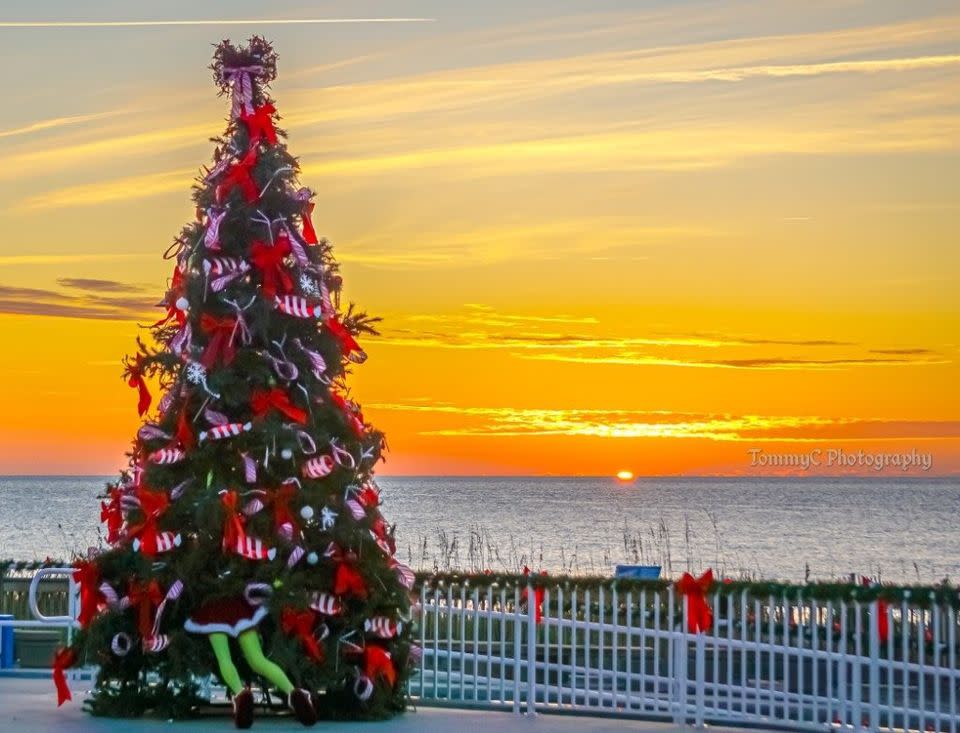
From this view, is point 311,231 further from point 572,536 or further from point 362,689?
point 572,536

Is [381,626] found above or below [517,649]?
above

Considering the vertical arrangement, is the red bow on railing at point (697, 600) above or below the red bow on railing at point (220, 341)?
below

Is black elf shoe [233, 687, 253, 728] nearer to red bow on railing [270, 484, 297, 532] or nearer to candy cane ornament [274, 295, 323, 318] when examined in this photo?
red bow on railing [270, 484, 297, 532]

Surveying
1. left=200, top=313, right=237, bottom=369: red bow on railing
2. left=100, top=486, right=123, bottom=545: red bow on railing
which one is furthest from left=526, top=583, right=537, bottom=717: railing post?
left=100, top=486, right=123, bottom=545: red bow on railing

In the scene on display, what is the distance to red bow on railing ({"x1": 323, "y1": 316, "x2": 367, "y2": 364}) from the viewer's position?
44.4 ft

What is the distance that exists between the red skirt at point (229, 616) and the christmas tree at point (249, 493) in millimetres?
16

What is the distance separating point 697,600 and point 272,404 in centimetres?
413

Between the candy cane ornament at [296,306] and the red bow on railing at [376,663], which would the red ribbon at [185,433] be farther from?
the red bow on railing at [376,663]

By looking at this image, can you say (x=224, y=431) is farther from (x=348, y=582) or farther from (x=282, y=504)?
(x=348, y=582)

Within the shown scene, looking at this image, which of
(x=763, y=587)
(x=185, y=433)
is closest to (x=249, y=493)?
(x=185, y=433)

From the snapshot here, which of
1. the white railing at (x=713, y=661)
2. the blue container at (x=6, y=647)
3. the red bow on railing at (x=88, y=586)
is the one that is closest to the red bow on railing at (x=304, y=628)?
the red bow on railing at (x=88, y=586)

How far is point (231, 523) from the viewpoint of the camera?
12.8m

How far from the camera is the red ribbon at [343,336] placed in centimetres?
1354

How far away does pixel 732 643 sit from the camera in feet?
45.1
